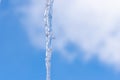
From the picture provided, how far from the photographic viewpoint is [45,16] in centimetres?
1162

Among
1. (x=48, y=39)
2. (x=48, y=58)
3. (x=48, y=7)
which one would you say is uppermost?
(x=48, y=7)

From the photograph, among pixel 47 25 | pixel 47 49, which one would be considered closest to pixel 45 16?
pixel 47 25

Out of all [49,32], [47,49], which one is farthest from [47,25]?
[47,49]

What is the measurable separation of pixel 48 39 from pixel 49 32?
33 centimetres

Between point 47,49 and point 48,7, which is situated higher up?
point 48,7

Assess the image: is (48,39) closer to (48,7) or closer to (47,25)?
(47,25)

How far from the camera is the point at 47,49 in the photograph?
11398 millimetres

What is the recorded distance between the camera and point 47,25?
1170 cm

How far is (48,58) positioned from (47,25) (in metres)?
1.53

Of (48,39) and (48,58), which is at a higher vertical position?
(48,39)

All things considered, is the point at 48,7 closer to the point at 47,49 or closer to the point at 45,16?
the point at 45,16

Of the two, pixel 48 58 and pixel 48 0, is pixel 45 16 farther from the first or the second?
pixel 48 58

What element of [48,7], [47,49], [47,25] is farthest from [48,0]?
[47,49]

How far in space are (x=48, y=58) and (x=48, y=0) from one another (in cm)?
261
